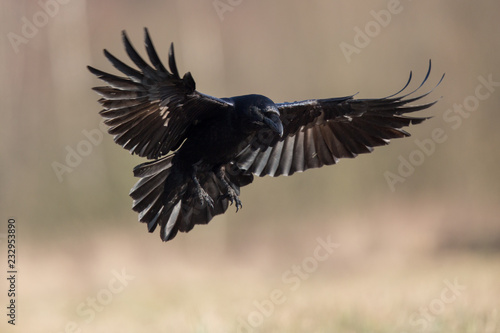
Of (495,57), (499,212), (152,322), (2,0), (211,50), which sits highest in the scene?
(2,0)

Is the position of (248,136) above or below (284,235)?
above

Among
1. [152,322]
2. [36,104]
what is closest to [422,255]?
[152,322]

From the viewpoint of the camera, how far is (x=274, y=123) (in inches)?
166

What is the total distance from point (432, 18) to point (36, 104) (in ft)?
16.3

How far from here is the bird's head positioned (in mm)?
4191

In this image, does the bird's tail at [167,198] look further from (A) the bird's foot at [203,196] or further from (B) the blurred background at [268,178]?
(B) the blurred background at [268,178]

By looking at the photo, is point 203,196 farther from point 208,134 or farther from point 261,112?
point 261,112

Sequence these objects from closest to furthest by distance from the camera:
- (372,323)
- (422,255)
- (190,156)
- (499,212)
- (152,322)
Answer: (190,156) → (372,323) → (152,322) → (422,255) → (499,212)

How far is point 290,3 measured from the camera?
849cm

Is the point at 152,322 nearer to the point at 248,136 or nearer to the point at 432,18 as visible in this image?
the point at 248,136

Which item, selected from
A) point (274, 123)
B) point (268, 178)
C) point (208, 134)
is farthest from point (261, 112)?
point (268, 178)

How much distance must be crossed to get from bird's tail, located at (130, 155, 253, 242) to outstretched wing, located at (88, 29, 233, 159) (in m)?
0.23

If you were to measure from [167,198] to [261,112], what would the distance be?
88cm

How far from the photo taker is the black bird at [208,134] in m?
3.84
